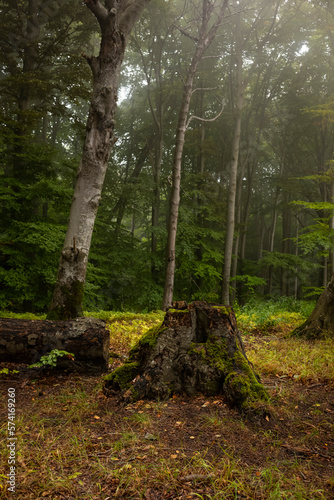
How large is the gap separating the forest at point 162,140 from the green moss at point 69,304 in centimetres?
269

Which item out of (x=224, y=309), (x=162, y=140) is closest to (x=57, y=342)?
(x=224, y=309)

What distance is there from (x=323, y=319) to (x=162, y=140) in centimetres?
1073

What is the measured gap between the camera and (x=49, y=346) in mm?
3865

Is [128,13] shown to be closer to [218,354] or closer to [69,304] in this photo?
[69,304]

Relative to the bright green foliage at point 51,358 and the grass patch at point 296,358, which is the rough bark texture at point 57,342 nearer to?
the bright green foliage at point 51,358

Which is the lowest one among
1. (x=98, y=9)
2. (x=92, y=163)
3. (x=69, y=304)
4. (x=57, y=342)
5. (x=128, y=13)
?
(x=57, y=342)

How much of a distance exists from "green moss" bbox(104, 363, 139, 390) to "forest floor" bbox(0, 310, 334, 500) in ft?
0.59

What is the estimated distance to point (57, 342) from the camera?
3879 millimetres

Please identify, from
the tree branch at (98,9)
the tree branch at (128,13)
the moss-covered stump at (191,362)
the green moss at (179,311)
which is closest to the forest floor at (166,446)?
the moss-covered stump at (191,362)

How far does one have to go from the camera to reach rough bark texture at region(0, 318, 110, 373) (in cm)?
379

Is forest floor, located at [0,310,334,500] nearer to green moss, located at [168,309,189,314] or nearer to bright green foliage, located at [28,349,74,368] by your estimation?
bright green foliage, located at [28,349,74,368]

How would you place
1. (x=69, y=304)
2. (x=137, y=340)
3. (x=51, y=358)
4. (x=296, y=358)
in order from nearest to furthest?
(x=51, y=358) < (x=296, y=358) < (x=69, y=304) < (x=137, y=340)

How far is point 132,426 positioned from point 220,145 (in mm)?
17126

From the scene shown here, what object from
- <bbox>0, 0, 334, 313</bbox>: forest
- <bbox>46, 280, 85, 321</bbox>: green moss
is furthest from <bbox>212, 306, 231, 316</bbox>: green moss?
<bbox>0, 0, 334, 313</bbox>: forest
